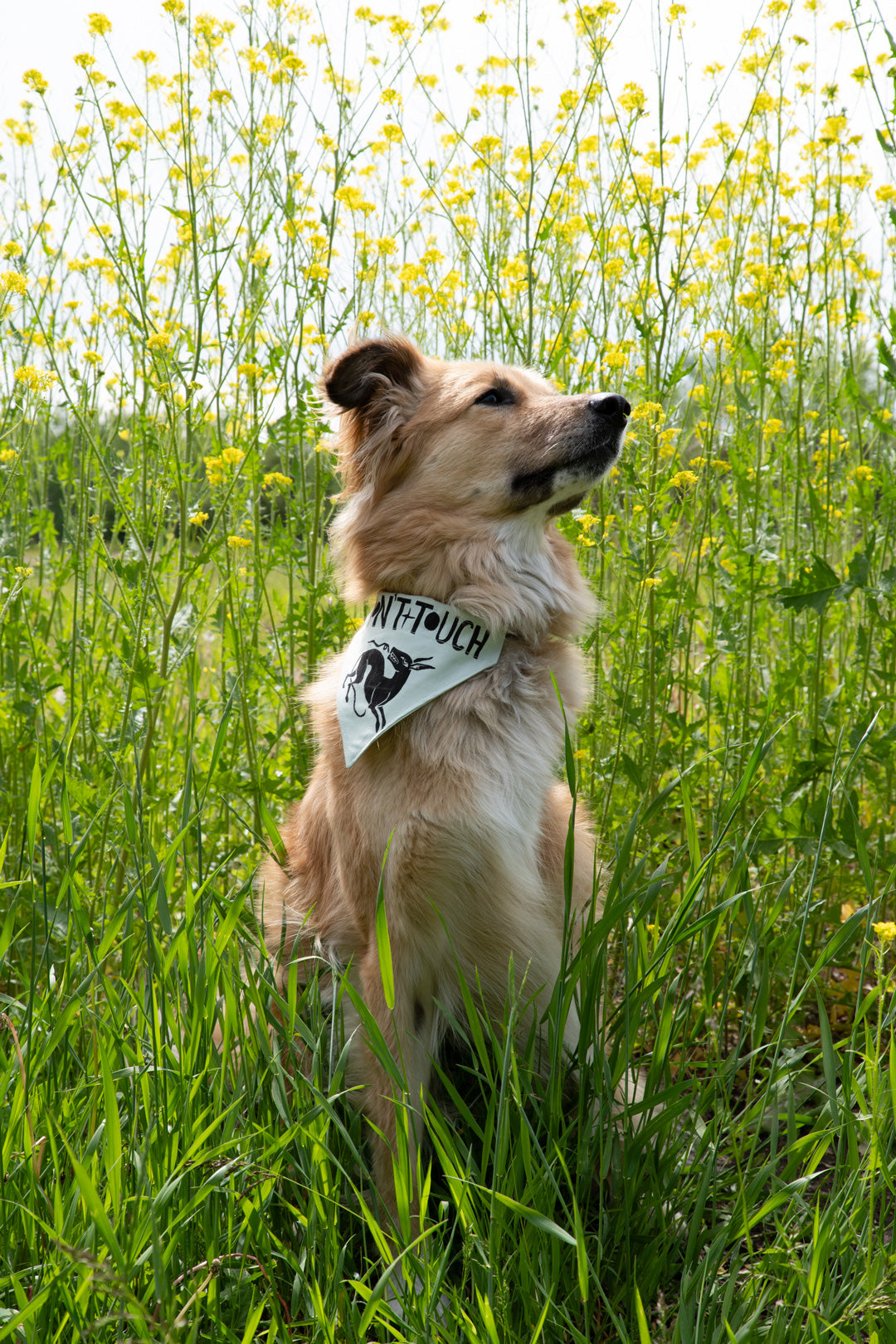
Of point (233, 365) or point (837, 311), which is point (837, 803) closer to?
point (837, 311)

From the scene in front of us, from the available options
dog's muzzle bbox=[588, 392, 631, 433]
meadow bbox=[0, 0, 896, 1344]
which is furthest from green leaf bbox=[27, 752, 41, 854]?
dog's muzzle bbox=[588, 392, 631, 433]

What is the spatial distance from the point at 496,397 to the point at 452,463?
25 centimetres

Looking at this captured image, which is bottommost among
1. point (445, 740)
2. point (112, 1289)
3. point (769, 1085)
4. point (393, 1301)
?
point (393, 1301)

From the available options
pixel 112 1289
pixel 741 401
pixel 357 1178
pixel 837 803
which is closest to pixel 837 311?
pixel 741 401

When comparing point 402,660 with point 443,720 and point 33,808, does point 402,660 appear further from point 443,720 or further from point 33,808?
point 33,808

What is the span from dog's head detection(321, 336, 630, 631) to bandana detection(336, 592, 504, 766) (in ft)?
0.28

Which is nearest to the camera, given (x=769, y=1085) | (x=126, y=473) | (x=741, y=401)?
(x=769, y=1085)

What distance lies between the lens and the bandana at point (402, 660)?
223 centimetres

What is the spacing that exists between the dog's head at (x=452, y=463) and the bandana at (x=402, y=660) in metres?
0.09

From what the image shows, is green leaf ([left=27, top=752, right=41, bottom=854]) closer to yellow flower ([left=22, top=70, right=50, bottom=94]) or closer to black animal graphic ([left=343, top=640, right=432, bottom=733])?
black animal graphic ([left=343, top=640, right=432, bottom=733])

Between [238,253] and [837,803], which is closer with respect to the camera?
[837,803]

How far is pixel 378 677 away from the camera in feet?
7.43

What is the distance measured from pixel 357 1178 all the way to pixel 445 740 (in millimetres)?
1012

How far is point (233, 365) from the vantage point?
9.83 ft
